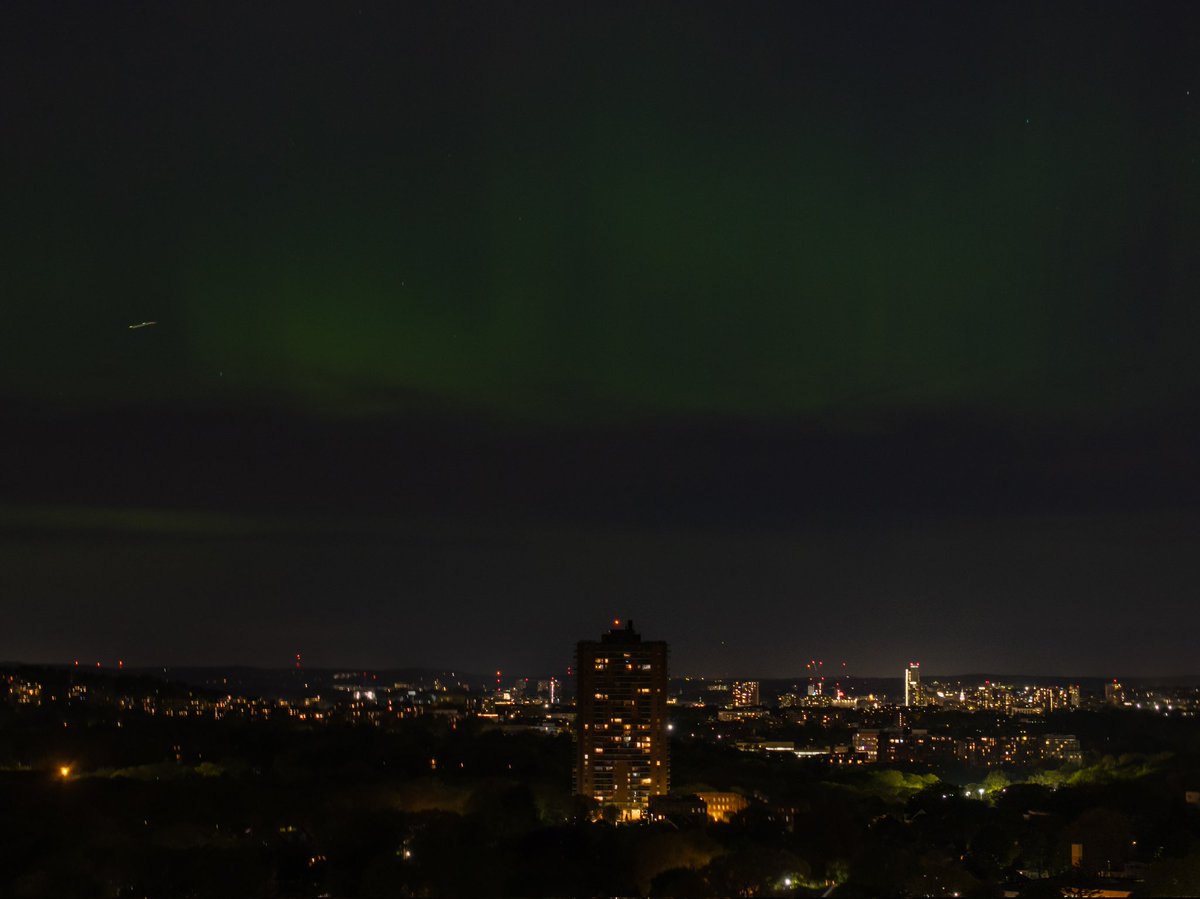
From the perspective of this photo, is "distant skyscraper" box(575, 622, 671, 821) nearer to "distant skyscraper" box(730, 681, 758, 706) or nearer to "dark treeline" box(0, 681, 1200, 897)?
"dark treeline" box(0, 681, 1200, 897)

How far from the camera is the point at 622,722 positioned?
182ft

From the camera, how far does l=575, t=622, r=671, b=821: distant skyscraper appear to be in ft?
175

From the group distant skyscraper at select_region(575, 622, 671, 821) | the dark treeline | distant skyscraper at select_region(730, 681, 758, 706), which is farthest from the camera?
distant skyscraper at select_region(730, 681, 758, 706)

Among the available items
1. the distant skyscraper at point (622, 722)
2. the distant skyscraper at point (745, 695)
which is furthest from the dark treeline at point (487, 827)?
the distant skyscraper at point (745, 695)

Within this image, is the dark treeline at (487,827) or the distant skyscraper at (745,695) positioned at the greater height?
the dark treeline at (487,827)

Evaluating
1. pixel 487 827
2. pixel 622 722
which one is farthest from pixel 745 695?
pixel 487 827

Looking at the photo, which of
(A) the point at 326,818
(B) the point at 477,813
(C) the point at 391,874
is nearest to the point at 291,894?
(C) the point at 391,874

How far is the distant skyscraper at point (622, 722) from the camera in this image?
5328cm

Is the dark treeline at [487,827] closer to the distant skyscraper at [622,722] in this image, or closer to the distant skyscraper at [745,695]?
the distant skyscraper at [622,722]

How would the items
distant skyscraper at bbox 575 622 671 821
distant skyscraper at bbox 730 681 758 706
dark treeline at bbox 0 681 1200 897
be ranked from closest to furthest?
dark treeline at bbox 0 681 1200 897 → distant skyscraper at bbox 575 622 671 821 → distant skyscraper at bbox 730 681 758 706

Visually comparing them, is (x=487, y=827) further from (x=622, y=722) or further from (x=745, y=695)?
(x=745, y=695)

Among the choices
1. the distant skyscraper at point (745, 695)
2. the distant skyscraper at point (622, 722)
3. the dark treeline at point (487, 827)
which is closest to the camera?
the dark treeline at point (487, 827)

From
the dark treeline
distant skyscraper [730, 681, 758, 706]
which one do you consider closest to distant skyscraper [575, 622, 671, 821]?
the dark treeline

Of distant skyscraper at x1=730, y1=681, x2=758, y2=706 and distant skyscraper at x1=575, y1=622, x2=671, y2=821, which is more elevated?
distant skyscraper at x1=575, y1=622, x2=671, y2=821
